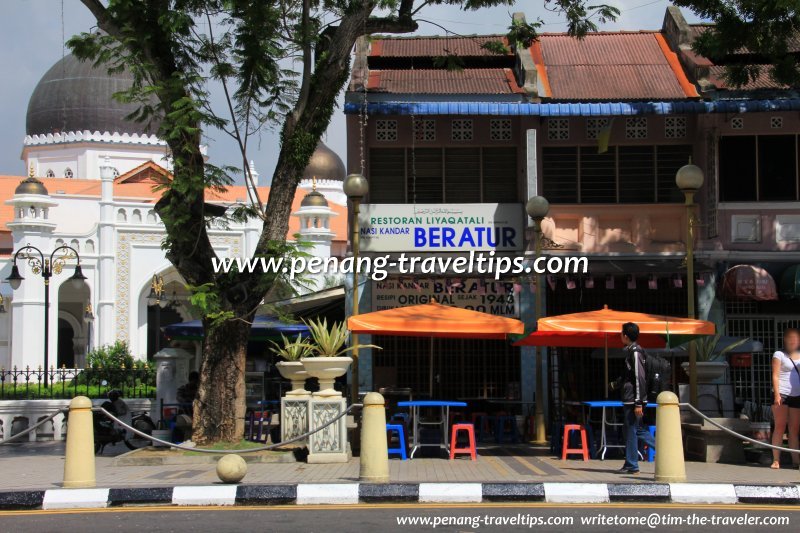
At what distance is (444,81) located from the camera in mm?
20531

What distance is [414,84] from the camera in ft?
66.7

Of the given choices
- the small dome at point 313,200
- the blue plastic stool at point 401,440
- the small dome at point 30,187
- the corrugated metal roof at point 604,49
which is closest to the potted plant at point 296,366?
the blue plastic stool at point 401,440

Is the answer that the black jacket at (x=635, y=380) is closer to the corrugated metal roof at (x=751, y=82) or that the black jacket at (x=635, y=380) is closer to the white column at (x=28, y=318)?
the corrugated metal roof at (x=751, y=82)

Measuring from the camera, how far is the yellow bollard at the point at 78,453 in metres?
11.0

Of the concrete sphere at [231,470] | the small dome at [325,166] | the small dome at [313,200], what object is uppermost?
the small dome at [325,166]

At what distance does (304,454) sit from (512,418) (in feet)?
14.1

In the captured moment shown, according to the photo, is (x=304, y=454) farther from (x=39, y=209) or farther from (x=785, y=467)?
(x=39, y=209)

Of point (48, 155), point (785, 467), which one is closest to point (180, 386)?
point (785, 467)

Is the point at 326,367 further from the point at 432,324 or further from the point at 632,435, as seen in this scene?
the point at 632,435

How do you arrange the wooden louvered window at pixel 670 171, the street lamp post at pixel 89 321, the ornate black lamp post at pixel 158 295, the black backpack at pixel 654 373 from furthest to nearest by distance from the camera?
the street lamp post at pixel 89 321, the ornate black lamp post at pixel 158 295, the wooden louvered window at pixel 670 171, the black backpack at pixel 654 373

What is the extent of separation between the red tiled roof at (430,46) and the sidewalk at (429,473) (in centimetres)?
952

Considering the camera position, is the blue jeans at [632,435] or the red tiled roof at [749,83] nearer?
the blue jeans at [632,435]

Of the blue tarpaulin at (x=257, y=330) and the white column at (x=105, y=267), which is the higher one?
the white column at (x=105, y=267)

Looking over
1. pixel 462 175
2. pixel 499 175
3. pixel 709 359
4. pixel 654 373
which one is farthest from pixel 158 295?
pixel 654 373
